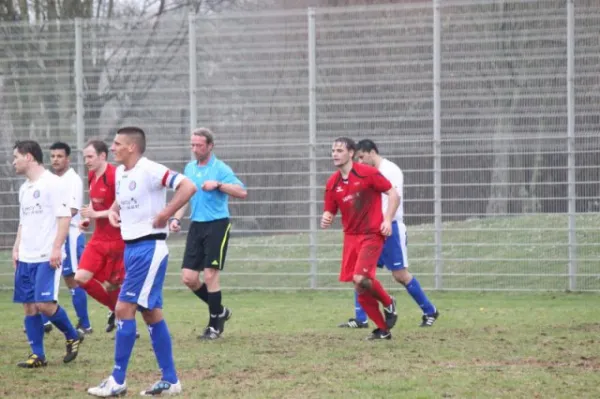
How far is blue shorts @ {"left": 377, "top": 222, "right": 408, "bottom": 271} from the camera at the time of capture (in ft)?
39.3

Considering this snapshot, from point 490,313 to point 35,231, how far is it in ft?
21.3

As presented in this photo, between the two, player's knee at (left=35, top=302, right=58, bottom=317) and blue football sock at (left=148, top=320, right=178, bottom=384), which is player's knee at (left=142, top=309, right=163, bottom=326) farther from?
player's knee at (left=35, top=302, right=58, bottom=317)

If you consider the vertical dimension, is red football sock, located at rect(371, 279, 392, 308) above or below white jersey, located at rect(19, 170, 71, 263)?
below

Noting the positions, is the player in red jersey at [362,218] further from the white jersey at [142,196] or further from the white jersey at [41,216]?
the white jersey at [142,196]

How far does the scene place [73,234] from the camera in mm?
12266

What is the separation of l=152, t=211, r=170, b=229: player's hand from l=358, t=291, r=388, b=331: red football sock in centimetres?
358

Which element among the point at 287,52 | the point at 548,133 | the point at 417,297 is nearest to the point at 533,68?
the point at 548,133

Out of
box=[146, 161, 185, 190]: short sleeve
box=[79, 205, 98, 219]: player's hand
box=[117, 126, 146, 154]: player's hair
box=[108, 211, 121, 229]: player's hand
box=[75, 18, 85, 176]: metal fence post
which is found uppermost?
box=[75, 18, 85, 176]: metal fence post

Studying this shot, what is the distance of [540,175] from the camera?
16.8 metres

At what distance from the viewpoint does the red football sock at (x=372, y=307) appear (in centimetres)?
1075

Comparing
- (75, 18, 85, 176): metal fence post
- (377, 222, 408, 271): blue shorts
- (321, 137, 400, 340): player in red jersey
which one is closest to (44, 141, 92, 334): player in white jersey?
(321, 137, 400, 340): player in red jersey

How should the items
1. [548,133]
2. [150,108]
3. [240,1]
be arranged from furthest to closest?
1. [240,1]
2. [150,108]
3. [548,133]

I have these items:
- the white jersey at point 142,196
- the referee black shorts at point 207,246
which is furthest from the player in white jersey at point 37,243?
the referee black shorts at point 207,246

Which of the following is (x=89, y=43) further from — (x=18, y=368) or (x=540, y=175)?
(x=18, y=368)
